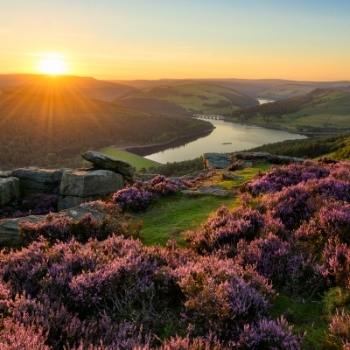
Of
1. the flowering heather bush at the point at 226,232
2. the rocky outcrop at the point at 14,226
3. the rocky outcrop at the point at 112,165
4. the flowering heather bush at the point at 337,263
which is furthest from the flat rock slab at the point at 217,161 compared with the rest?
the flowering heather bush at the point at 337,263

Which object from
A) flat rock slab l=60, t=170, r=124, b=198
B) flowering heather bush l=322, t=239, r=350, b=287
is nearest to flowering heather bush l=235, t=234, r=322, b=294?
flowering heather bush l=322, t=239, r=350, b=287

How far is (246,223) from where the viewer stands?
8867mm

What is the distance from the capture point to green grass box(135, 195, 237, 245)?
10.6m

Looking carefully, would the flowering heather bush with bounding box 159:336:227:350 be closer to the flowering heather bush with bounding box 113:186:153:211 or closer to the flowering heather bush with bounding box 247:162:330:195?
the flowering heather bush with bounding box 113:186:153:211

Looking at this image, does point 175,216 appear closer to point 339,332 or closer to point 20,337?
point 339,332

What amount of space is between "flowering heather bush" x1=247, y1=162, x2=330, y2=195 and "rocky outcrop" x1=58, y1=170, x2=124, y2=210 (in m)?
9.36

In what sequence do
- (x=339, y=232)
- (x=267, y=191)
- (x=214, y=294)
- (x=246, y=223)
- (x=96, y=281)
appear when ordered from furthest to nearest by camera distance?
(x=267, y=191)
(x=246, y=223)
(x=339, y=232)
(x=96, y=281)
(x=214, y=294)

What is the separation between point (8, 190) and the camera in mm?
22109

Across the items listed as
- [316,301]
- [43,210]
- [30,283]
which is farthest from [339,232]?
[43,210]

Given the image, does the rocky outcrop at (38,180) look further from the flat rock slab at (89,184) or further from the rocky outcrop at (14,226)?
the rocky outcrop at (14,226)

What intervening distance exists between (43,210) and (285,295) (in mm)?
16610

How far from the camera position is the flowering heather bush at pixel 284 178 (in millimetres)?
14773

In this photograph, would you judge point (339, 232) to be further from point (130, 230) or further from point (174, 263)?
point (130, 230)

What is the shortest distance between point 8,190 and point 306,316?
766 inches
